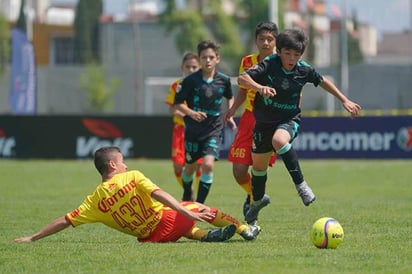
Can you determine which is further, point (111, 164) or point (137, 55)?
point (137, 55)

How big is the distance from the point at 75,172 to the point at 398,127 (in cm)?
881

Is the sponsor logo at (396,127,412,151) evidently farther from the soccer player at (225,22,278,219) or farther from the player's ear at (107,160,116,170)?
the player's ear at (107,160,116,170)

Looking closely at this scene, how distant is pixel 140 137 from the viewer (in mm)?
28344

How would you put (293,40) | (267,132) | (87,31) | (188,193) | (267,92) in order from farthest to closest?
(87,31), (188,193), (267,132), (293,40), (267,92)

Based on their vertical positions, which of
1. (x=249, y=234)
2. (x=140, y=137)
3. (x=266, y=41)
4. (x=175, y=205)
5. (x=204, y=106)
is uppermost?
(x=266, y=41)

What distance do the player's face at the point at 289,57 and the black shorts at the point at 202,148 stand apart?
3.43 meters

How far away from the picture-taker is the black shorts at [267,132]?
33.5ft

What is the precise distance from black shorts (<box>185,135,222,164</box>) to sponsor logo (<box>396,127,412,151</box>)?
14.4m

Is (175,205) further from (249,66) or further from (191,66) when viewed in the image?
(191,66)

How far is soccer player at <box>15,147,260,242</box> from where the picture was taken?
29.7 ft

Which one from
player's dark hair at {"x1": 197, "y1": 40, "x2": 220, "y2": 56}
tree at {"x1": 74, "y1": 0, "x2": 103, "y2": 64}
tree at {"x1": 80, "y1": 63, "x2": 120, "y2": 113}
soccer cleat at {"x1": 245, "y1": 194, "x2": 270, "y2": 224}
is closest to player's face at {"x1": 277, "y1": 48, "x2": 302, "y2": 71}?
soccer cleat at {"x1": 245, "y1": 194, "x2": 270, "y2": 224}

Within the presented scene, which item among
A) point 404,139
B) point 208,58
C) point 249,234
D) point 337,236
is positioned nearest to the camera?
point 337,236

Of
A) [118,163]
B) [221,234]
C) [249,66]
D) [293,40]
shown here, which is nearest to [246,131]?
[249,66]

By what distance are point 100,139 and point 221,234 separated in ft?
61.9
